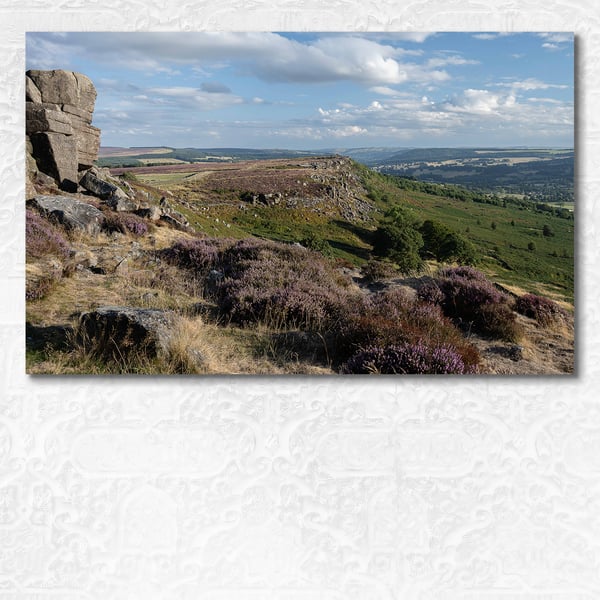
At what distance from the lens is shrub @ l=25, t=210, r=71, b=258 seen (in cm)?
359

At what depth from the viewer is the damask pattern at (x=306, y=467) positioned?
9.92 feet

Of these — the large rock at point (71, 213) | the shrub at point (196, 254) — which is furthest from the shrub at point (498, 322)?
the large rock at point (71, 213)

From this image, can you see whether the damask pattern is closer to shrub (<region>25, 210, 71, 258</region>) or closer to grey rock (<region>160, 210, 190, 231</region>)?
shrub (<region>25, 210, 71, 258</region>)

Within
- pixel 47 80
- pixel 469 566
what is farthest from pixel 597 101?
pixel 47 80

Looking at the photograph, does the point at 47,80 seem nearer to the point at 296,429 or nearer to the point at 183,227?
the point at 183,227

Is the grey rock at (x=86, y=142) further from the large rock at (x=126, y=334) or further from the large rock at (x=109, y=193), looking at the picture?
the large rock at (x=126, y=334)

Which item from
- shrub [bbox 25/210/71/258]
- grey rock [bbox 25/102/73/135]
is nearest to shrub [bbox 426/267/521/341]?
shrub [bbox 25/210/71/258]

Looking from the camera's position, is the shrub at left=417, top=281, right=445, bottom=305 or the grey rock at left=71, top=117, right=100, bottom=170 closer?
the shrub at left=417, top=281, right=445, bottom=305

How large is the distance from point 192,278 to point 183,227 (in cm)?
114

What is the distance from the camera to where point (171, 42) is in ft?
10.6

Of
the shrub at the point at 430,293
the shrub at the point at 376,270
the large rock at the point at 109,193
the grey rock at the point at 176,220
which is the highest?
the large rock at the point at 109,193

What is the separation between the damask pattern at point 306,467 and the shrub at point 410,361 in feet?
0.26

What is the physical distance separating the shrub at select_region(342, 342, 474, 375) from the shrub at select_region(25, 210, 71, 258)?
2545mm

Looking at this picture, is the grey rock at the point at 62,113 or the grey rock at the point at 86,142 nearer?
the grey rock at the point at 62,113
